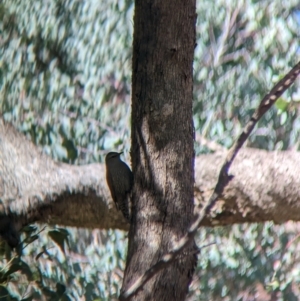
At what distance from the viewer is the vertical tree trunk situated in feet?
5.98

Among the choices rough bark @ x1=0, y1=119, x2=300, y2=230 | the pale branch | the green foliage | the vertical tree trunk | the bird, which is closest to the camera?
the pale branch

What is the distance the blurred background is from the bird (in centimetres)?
110

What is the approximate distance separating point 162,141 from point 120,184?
856 mm

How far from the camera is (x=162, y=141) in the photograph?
1904 millimetres

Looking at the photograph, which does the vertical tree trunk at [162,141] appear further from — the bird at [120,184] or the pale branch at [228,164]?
the bird at [120,184]

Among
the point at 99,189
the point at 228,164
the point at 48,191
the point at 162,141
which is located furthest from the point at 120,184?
the point at 228,164

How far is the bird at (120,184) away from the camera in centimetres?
267

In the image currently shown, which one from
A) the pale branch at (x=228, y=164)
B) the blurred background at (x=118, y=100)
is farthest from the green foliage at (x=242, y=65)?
the pale branch at (x=228, y=164)

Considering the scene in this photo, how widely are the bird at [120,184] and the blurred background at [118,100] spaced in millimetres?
1104

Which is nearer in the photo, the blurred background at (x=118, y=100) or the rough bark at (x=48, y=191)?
the rough bark at (x=48, y=191)

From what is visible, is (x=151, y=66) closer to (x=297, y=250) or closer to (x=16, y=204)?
(x=16, y=204)

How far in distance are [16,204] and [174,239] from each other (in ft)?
3.96

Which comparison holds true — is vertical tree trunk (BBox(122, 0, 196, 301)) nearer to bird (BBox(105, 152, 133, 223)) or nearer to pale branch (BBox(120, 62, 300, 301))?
pale branch (BBox(120, 62, 300, 301))

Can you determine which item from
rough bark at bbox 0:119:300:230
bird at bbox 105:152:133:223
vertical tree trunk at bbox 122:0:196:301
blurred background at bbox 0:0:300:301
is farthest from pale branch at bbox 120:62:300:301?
blurred background at bbox 0:0:300:301
